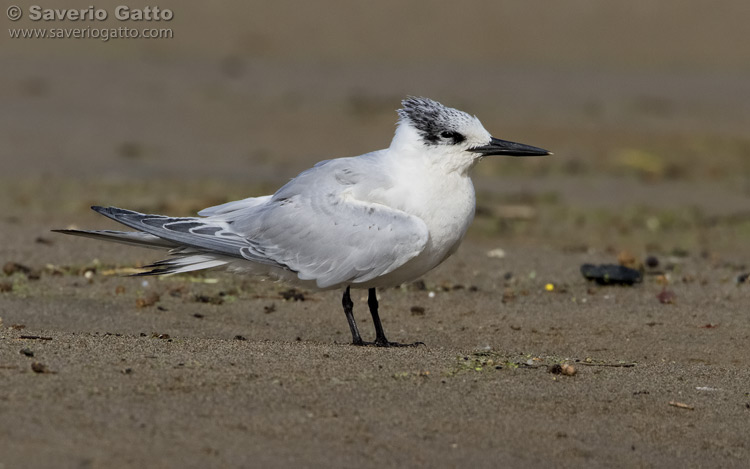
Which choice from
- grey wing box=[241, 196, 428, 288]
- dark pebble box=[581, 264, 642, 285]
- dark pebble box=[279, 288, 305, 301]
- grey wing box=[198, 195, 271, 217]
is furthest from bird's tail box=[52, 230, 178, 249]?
dark pebble box=[581, 264, 642, 285]

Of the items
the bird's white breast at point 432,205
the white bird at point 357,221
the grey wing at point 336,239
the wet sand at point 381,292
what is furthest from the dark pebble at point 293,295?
the bird's white breast at point 432,205

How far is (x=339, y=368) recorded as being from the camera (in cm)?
486

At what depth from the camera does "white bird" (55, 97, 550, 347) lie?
554 centimetres

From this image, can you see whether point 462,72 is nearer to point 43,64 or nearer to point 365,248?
point 43,64

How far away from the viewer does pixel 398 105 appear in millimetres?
16625

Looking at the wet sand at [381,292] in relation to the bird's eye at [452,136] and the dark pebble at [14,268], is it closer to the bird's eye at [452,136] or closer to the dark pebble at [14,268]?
the dark pebble at [14,268]

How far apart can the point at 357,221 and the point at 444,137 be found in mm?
621

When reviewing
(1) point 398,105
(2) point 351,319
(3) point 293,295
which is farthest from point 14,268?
(1) point 398,105

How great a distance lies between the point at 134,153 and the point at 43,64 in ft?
19.9

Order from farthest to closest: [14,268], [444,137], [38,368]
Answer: [14,268]
[444,137]
[38,368]

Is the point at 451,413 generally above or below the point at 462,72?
below

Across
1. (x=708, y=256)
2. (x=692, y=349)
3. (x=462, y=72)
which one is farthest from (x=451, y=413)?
(x=462, y=72)

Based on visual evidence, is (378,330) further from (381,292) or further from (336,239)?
(381,292)

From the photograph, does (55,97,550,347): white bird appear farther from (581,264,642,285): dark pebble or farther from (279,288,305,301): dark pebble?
(581,264,642,285): dark pebble
